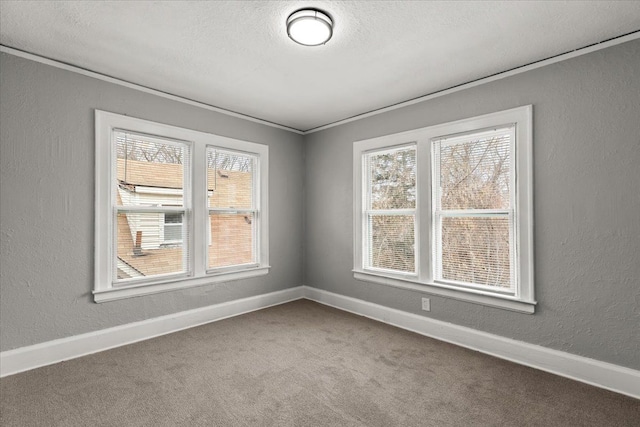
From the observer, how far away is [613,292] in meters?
2.37

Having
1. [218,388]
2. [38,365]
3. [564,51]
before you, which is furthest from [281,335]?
[564,51]

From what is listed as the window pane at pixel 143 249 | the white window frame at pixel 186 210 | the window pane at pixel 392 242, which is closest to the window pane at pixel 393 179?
the window pane at pixel 392 242

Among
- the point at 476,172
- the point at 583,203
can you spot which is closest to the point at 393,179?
the point at 476,172

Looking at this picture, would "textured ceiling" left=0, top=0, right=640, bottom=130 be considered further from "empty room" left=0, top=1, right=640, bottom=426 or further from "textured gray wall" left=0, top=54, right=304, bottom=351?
"textured gray wall" left=0, top=54, right=304, bottom=351

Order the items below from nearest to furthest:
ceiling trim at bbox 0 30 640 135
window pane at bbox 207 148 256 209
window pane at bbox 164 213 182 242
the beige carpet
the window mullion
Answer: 1. the beige carpet
2. ceiling trim at bbox 0 30 640 135
3. window pane at bbox 164 213 182 242
4. the window mullion
5. window pane at bbox 207 148 256 209

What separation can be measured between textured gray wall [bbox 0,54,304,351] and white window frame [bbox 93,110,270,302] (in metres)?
0.07

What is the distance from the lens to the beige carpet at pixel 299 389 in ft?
6.55

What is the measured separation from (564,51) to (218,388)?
363 centimetres

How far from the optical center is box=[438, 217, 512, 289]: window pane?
2.93m

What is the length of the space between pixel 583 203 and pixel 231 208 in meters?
3.45

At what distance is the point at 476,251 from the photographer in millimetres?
3102

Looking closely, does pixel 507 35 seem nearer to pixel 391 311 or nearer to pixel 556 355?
pixel 556 355

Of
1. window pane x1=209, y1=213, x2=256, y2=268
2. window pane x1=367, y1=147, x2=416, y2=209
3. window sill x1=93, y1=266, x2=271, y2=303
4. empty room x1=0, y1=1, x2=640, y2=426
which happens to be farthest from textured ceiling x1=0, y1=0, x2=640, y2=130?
window sill x1=93, y1=266, x2=271, y2=303

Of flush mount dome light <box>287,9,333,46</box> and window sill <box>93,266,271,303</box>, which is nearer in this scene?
flush mount dome light <box>287,9,333,46</box>
